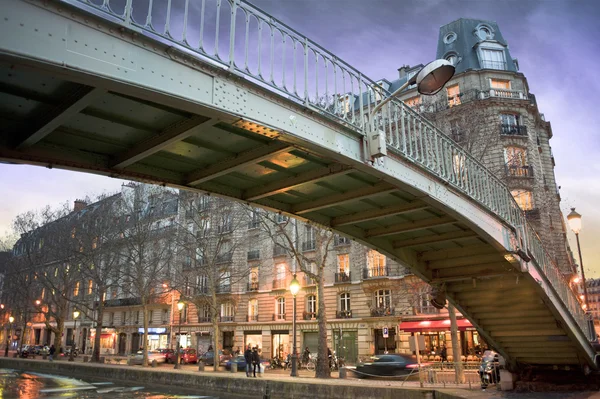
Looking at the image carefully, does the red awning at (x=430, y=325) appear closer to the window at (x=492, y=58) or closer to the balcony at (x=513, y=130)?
the balcony at (x=513, y=130)

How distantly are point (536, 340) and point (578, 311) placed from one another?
2760 millimetres

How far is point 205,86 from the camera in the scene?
5898 mm

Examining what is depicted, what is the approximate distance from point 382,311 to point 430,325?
3916 mm

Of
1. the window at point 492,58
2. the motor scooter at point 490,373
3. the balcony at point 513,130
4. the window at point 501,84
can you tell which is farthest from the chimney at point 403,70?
the motor scooter at point 490,373

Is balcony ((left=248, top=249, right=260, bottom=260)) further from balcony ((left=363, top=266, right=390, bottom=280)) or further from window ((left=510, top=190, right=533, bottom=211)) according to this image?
window ((left=510, top=190, right=533, bottom=211))

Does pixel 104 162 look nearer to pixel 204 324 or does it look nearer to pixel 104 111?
pixel 104 111

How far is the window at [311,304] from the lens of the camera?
4069 cm

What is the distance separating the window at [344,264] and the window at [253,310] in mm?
9794

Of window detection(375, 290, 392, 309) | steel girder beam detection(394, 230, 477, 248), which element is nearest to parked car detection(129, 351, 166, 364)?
window detection(375, 290, 392, 309)

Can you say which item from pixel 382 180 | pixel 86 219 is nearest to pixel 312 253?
pixel 86 219

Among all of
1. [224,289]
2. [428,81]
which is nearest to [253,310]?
[224,289]

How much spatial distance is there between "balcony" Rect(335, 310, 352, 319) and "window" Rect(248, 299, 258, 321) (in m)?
9.25

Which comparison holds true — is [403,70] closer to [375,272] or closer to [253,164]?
[375,272]

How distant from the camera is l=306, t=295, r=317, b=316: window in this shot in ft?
133
